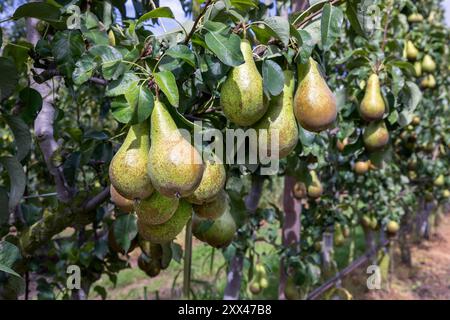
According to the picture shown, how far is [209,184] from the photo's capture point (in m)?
0.62

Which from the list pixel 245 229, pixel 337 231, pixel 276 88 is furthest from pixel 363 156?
pixel 337 231

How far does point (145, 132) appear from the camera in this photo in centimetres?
63

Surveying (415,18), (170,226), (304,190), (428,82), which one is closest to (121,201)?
(170,226)

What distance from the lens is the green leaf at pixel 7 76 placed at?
2.24 feet

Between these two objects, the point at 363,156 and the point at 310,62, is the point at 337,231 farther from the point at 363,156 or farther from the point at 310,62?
the point at 310,62

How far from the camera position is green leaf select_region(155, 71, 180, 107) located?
561 mm

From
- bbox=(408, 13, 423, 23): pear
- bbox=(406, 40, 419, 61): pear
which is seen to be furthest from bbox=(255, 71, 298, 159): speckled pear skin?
bbox=(408, 13, 423, 23): pear

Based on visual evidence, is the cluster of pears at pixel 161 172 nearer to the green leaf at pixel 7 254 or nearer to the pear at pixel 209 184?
the pear at pixel 209 184

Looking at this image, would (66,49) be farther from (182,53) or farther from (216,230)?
(216,230)

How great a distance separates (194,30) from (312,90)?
20 centimetres

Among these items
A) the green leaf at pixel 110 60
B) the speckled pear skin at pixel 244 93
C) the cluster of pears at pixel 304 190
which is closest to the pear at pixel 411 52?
the cluster of pears at pixel 304 190

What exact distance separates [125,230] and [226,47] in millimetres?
549

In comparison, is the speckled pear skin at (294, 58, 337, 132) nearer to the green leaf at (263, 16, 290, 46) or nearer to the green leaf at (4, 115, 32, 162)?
the green leaf at (263, 16, 290, 46)

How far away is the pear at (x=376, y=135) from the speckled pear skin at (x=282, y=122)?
659 millimetres
